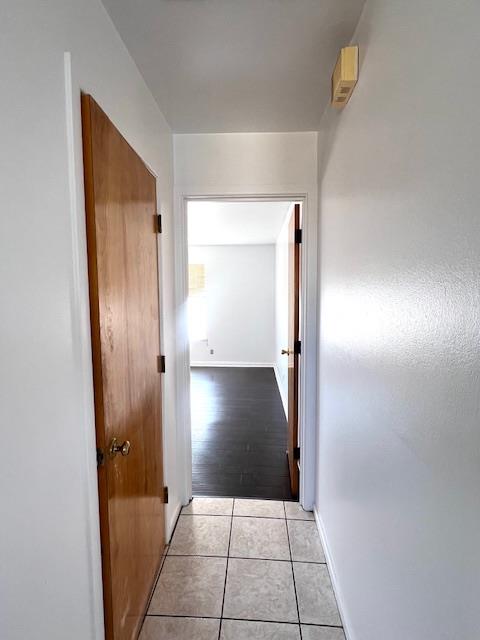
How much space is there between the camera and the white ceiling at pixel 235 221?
3623mm

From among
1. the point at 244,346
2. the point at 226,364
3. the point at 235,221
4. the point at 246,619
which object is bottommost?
the point at 246,619

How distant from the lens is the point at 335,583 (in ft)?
5.25

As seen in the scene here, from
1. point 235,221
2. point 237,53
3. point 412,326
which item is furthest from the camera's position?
point 235,221

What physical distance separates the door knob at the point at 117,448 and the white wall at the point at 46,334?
0.36 feet

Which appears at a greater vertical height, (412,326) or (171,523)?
(412,326)

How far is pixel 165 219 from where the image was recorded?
6.47 feet

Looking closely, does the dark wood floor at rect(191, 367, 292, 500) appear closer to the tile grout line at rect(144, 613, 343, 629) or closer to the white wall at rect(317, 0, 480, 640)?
the tile grout line at rect(144, 613, 343, 629)

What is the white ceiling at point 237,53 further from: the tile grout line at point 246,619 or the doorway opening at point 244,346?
the tile grout line at point 246,619

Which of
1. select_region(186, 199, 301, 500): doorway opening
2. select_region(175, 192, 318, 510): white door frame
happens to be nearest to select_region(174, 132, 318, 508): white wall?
select_region(175, 192, 318, 510): white door frame

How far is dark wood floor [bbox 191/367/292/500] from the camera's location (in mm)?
2518

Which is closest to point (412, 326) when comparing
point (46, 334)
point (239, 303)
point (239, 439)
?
point (46, 334)

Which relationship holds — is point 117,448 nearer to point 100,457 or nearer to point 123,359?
point 100,457

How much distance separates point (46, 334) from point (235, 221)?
3793 mm

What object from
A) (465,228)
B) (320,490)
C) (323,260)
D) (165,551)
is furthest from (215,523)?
(465,228)
